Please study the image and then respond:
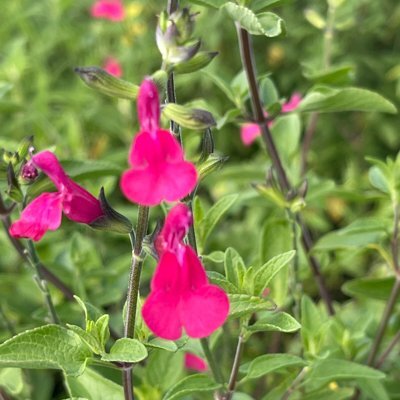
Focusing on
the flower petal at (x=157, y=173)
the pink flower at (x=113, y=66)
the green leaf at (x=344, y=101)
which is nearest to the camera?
the flower petal at (x=157, y=173)

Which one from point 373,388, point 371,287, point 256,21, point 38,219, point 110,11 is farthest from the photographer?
point 110,11

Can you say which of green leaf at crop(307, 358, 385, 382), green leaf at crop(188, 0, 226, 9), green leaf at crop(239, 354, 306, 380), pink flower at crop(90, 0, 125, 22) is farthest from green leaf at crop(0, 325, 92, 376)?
pink flower at crop(90, 0, 125, 22)

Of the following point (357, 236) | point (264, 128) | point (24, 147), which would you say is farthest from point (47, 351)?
point (357, 236)

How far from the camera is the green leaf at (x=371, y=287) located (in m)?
1.40

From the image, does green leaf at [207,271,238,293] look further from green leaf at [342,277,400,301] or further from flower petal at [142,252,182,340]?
Result: green leaf at [342,277,400,301]

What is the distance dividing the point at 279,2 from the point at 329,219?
179cm

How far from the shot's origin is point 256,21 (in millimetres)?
978

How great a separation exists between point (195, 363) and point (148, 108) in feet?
3.52

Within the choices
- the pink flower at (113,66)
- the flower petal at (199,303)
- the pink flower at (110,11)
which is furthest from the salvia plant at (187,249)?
the pink flower at (110,11)

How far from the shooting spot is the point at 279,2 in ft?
3.68

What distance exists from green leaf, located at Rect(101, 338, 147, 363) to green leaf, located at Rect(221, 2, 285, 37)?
0.42 m

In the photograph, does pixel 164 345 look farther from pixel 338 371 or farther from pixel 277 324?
pixel 338 371

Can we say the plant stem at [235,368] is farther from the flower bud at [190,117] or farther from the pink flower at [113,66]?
the pink flower at [113,66]

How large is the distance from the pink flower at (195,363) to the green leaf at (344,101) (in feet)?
2.21
